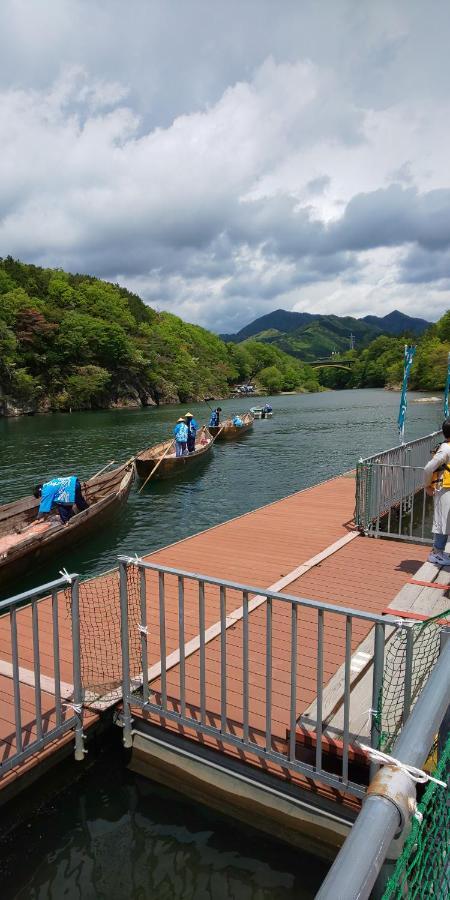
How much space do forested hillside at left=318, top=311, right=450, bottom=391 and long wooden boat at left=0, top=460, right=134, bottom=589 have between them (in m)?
89.6

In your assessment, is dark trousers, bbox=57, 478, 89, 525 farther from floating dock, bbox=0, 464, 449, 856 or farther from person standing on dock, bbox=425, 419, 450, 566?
person standing on dock, bbox=425, 419, 450, 566

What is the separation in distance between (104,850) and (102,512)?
10013 mm

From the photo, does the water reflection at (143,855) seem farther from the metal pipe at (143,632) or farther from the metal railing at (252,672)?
the metal pipe at (143,632)

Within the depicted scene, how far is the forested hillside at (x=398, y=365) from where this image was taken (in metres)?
104

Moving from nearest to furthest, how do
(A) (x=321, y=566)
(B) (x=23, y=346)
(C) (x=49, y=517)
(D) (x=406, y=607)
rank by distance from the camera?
1. (D) (x=406, y=607)
2. (A) (x=321, y=566)
3. (C) (x=49, y=517)
4. (B) (x=23, y=346)

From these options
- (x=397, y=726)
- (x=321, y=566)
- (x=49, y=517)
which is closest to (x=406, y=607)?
(x=397, y=726)

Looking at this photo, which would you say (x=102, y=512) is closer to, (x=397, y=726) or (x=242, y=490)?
(x=242, y=490)

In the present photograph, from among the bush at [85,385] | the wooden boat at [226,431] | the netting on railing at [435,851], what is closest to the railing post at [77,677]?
the netting on railing at [435,851]

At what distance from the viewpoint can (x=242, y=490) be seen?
69.8 feet

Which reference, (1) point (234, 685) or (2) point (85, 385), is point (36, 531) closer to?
(1) point (234, 685)

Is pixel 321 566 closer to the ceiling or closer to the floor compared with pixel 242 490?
closer to the ceiling

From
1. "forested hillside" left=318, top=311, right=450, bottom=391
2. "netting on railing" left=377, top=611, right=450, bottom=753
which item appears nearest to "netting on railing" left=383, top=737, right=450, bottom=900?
"netting on railing" left=377, top=611, right=450, bottom=753

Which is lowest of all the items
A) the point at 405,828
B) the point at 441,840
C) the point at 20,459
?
the point at 20,459

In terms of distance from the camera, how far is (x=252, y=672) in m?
5.24
